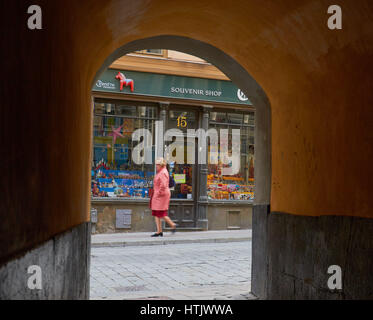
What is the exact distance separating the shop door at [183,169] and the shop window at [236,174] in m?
0.53

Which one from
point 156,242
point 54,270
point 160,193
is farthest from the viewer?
point 160,193

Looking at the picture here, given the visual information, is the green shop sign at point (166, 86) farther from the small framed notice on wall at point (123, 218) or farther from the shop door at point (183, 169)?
the small framed notice on wall at point (123, 218)

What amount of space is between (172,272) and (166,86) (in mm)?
6795

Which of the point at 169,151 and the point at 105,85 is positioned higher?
the point at 105,85

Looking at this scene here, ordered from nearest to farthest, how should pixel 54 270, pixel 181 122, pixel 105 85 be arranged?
pixel 54 270 → pixel 105 85 → pixel 181 122

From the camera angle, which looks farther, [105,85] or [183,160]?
[183,160]

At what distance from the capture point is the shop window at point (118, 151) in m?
12.6

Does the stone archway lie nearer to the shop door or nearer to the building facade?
the building facade

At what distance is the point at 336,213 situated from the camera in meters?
4.18

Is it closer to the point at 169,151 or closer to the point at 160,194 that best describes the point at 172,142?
the point at 169,151

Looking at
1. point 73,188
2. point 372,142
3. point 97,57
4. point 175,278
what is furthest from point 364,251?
point 175,278

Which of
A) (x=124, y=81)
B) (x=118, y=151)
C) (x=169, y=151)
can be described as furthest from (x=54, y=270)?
(x=169, y=151)

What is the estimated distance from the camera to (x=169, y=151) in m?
13.3

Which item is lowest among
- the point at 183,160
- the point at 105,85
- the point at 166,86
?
the point at 183,160
